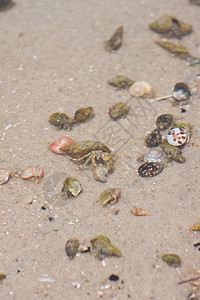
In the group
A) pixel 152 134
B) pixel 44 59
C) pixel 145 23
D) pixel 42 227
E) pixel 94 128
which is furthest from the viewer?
pixel 145 23

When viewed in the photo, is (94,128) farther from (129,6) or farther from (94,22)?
(129,6)

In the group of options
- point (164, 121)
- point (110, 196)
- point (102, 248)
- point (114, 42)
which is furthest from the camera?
point (114, 42)

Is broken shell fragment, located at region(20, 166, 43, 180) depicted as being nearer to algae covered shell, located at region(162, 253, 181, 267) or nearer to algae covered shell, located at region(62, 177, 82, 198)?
algae covered shell, located at region(62, 177, 82, 198)

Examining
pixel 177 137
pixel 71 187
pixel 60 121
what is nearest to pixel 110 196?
pixel 71 187

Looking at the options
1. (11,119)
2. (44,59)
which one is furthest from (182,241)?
(44,59)

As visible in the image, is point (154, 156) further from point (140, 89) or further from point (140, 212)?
point (140, 89)

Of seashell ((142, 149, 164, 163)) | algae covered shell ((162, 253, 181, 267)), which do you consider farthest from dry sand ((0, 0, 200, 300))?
seashell ((142, 149, 164, 163))
